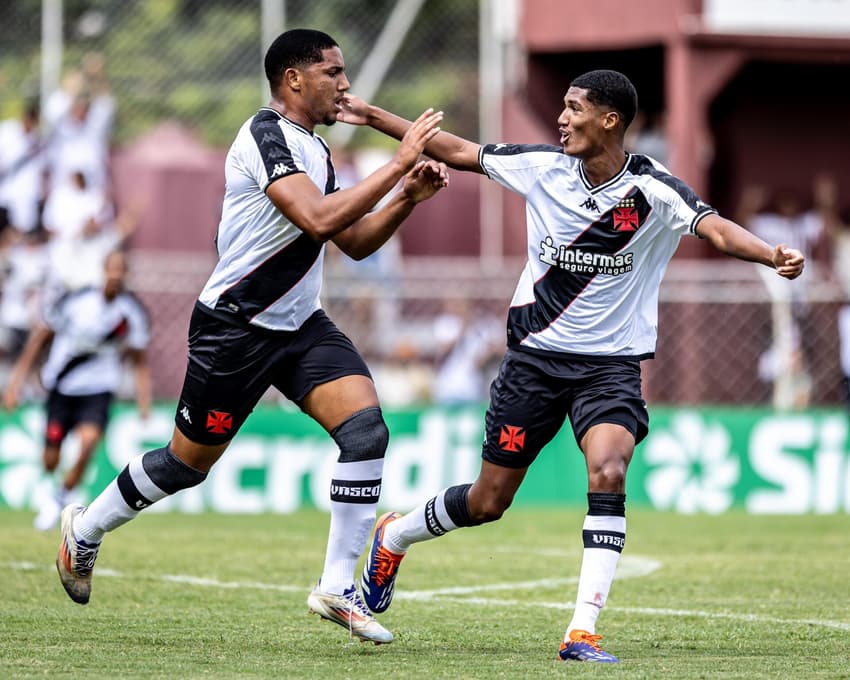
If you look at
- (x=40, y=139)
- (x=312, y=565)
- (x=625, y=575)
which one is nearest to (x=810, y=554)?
(x=625, y=575)

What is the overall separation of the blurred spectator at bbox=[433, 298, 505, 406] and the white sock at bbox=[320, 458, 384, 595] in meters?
9.63

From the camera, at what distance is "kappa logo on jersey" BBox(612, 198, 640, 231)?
7109 millimetres

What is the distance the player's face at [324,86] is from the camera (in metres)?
7.02

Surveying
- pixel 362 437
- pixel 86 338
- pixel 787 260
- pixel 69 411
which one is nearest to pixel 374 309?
pixel 86 338

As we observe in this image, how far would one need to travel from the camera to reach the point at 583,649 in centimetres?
635

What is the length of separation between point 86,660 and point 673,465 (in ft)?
31.4

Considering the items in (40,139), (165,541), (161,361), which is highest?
(40,139)

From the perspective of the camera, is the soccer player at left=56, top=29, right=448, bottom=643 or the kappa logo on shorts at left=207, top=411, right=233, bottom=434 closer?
the soccer player at left=56, top=29, right=448, bottom=643

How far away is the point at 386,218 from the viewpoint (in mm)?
6770

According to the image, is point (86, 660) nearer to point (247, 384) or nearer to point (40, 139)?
point (247, 384)

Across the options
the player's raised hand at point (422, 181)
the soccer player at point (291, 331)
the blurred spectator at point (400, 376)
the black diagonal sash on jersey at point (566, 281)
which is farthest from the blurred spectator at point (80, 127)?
the player's raised hand at point (422, 181)

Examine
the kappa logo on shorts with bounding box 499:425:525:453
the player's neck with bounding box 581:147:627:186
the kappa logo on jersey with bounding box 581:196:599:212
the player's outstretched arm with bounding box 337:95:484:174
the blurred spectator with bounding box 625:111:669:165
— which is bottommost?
the kappa logo on shorts with bounding box 499:425:525:453

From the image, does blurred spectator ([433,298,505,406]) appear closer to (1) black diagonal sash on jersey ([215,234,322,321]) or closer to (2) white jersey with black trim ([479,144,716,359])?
(2) white jersey with black trim ([479,144,716,359])

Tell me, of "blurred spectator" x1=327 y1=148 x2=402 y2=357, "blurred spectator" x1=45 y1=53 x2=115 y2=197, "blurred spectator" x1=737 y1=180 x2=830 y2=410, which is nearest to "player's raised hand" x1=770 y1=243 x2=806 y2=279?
"blurred spectator" x1=737 y1=180 x2=830 y2=410
